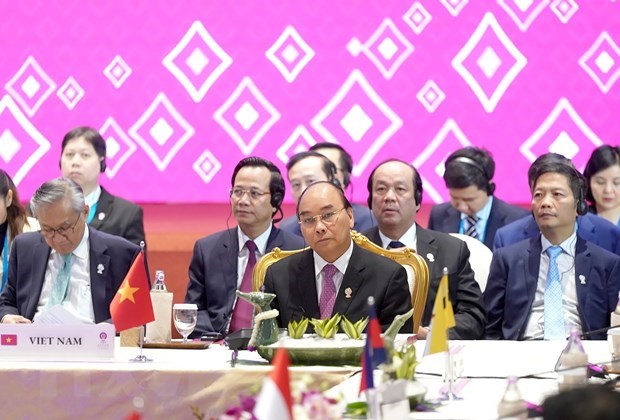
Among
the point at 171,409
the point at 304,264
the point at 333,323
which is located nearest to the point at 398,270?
the point at 304,264

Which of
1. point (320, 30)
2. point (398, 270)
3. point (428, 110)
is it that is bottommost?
point (398, 270)

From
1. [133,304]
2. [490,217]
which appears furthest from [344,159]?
[133,304]

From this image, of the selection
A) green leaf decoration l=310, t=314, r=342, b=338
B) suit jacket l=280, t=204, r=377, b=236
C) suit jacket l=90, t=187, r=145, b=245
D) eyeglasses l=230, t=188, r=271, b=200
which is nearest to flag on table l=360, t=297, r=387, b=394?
green leaf decoration l=310, t=314, r=342, b=338

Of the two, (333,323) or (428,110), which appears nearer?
(333,323)

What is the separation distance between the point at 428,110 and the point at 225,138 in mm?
1157

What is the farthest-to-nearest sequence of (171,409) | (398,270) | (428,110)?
1. (428,110)
2. (398,270)
3. (171,409)

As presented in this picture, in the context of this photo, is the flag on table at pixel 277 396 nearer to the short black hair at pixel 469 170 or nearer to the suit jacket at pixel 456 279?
the suit jacket at pixel 456 279

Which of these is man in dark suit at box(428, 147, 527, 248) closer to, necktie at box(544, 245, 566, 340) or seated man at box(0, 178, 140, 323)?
necktie at box(544, 245, 566, 340)

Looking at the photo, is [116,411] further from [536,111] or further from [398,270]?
[536,111]

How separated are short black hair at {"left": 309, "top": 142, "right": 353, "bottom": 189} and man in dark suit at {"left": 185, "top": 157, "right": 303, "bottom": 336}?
0.89 meters

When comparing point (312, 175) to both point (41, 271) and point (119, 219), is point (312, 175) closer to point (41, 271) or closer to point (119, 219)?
point (119, 219)

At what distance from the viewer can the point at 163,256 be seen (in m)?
6.52

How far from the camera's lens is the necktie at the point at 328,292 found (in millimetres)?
4023

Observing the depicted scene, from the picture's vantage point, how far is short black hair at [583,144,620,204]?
19.3 feet
